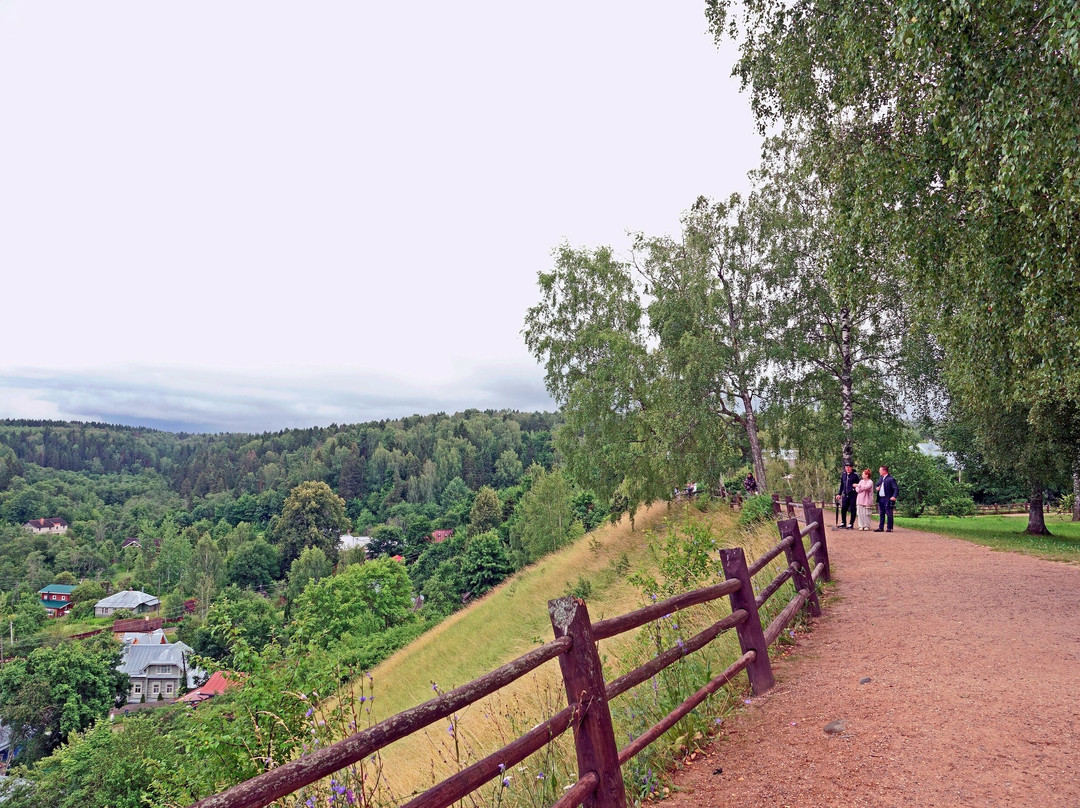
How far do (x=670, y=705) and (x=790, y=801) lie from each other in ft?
5.05

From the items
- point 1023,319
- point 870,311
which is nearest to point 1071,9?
point 1023,319

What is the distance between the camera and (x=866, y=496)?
16969mm

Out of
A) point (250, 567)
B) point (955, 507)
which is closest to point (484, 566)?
point (955, 507)

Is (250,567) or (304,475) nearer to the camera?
(250,567)

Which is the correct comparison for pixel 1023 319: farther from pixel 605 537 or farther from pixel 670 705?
pixel 605 537

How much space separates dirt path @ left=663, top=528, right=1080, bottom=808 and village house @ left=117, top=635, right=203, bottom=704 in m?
62.8

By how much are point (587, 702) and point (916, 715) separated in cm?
304

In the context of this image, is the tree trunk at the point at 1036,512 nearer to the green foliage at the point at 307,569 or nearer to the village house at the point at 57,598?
the green foliage at the point at 307,569

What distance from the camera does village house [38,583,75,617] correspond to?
80750 mm

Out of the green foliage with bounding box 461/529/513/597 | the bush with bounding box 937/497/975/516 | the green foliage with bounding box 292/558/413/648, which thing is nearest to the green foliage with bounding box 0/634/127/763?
the green foliage with bounding box 292/558/413/648

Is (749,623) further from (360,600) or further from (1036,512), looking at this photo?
(360,600)

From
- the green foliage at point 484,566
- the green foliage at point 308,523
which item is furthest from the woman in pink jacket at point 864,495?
the green foliage at point 308,523

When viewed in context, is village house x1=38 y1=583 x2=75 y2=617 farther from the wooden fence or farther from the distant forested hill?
the wooden fence

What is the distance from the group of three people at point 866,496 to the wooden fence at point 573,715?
12400mm
